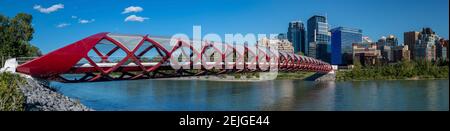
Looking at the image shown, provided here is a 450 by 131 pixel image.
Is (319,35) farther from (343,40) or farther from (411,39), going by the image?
(411,39)

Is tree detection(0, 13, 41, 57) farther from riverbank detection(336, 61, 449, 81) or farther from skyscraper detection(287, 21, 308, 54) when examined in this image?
skyscraper detection(287, 21, 308, 54)

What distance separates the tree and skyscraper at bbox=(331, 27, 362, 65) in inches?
1346

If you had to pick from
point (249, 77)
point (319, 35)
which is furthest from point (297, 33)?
point (249, 77)

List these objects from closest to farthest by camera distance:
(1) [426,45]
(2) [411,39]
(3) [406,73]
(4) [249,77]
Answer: (3) [406,73], (4) [249,77], (1) [426,45], (2) [411,39]

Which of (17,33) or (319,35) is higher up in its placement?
(319,35)

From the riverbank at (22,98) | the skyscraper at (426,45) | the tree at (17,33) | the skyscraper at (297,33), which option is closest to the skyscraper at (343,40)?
the skyscraper at (297,33)

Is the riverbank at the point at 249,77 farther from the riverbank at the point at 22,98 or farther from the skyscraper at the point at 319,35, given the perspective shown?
the skyscraper at the point at 319,35

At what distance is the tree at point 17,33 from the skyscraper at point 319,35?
42.3 m

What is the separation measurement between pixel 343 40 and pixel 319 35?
572 cm

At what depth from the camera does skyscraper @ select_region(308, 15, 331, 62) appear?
54781 mm

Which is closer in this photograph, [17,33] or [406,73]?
[17,33]

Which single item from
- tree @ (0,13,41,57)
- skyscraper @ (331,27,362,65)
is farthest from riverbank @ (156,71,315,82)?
skyscraper @ (331,27,362,65)

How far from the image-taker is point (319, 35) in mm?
61312
